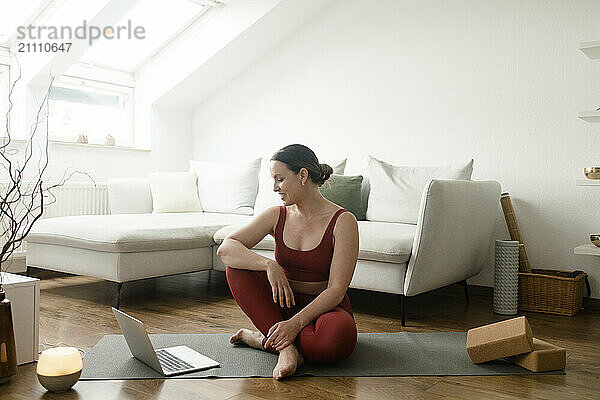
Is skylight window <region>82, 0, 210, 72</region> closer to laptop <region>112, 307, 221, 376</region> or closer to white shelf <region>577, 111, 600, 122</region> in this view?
white shelf <region>577, 111, 600, 122</region>

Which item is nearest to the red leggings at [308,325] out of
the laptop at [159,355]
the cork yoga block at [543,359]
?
the laptop at [159,355]

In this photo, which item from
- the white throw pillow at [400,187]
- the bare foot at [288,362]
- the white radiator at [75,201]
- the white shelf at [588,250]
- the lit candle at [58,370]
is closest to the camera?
the lit candle at [58,370]

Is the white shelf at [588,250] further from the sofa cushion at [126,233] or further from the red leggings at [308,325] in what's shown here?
the sofa cushion at [126,233]

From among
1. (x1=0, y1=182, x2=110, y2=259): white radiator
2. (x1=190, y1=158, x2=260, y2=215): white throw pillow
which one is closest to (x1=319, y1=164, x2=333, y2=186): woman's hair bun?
(x1=190, y1=158, x2=260, y2=215): white throw pillow

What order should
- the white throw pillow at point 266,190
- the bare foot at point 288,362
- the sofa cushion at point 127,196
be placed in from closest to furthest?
the bare foot at point 288,362 → the white throw pillow at point 266,190 → the sofa cushion at point 127,196

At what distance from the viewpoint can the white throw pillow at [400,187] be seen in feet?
11.8

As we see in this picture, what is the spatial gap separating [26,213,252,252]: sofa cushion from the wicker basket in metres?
1.80

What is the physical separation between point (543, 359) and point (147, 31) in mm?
3787

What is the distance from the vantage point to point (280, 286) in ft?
7.23

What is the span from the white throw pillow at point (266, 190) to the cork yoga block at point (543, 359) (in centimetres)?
198

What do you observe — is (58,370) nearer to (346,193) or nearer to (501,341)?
(501,341)

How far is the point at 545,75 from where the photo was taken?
369cm

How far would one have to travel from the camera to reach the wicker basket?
3318mm

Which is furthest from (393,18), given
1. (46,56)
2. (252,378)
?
(252,378)
